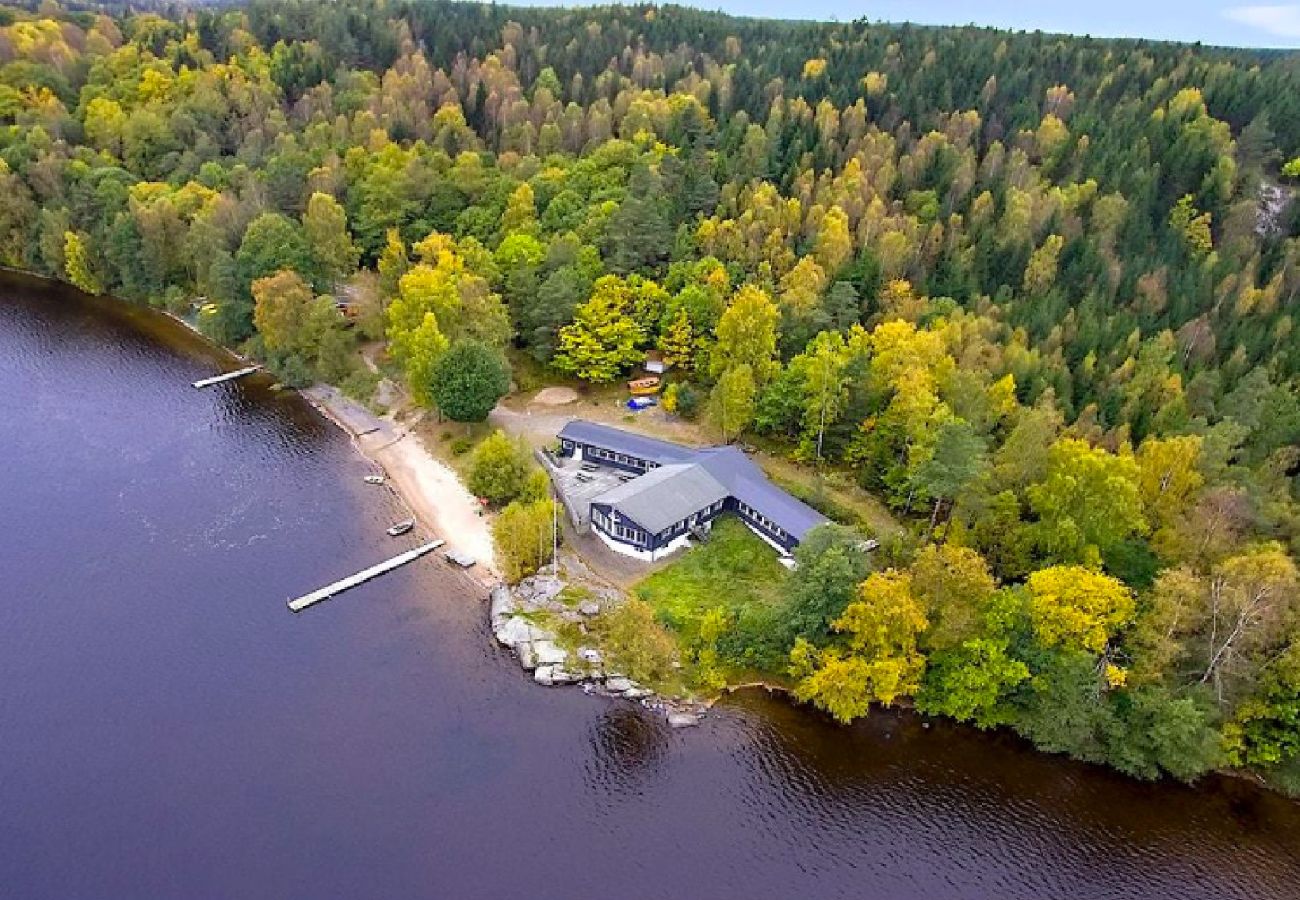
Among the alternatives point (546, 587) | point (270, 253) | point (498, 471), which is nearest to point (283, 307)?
point (270, 253)

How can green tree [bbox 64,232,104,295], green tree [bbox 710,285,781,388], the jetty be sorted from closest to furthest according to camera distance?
green tree [bbox 710,285,781,388], the jetty, green tree [bbox 64,232,104,295]

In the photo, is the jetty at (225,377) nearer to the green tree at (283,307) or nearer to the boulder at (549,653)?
the green tree at (283,307)

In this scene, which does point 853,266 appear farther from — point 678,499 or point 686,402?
point 678,499

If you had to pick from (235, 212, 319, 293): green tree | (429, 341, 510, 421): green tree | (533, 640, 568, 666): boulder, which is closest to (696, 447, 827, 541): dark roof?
(533, 640, 568, 666): boulder

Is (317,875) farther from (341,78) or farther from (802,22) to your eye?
(802,22)

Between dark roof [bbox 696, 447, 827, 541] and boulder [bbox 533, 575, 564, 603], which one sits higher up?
dark roof [bbox 696, 447, 827, 541]

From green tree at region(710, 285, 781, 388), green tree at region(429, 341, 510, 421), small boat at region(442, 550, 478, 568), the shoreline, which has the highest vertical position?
green tree at region(710, 285, 781, 388)

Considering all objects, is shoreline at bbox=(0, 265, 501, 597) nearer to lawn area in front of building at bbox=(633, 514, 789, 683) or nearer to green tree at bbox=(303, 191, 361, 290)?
lawn area in front of building at bbox=(633, 514, 789, 683)

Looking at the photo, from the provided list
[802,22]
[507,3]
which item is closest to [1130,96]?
[802,22]
